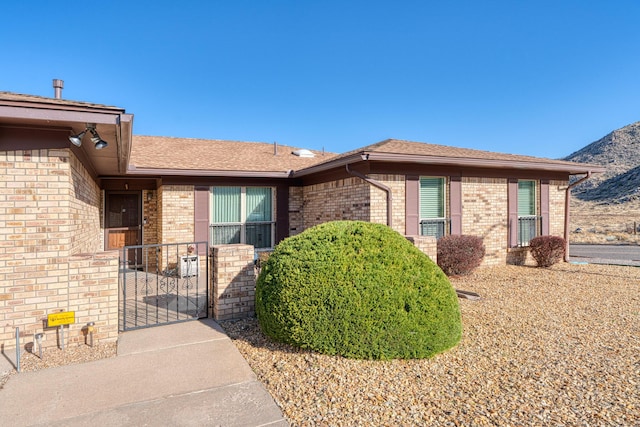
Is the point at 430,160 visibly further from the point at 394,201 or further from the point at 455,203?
the point at 455,203

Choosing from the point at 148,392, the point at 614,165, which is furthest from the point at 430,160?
the point at 614,165

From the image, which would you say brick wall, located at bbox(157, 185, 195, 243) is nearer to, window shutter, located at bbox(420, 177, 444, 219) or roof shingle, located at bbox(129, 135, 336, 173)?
roof shingle, located at bbox(129, 135, 336, 173)

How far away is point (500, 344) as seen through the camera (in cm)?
A: 399

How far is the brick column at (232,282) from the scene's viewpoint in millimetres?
4926

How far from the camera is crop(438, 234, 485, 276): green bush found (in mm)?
7762

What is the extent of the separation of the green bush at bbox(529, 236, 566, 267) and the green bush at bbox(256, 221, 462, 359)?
22.4 feet

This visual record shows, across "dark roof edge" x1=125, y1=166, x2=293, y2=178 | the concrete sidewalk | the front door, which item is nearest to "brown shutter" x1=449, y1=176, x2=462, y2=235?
"dark roof edge" x1=125, y1=166, x2=293, y2=178

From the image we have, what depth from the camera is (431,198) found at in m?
8.77

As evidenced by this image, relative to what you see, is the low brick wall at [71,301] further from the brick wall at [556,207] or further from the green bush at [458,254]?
the brick wall at [556,207]

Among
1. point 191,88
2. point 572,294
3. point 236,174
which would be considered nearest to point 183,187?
point 236,174

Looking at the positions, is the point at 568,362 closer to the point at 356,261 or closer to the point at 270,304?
the point at 356,261

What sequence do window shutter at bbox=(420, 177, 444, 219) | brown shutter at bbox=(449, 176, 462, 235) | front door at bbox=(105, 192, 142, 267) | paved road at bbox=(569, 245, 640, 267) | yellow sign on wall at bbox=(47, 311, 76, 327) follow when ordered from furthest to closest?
paved road at bbox=(569, 245, 640, 267), front door at bbox=(105, 192, 142, 267), brown shutter at bbox=(449, 176, 462, 235), window shutter at bbox=(420, 177, 444, 219), yellow sign on wall at bbox=(47, 311, 76, 327)

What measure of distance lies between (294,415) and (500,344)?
268cm

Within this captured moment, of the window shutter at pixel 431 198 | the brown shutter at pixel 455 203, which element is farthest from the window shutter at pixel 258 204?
the brown shutter at pixel 455 203
